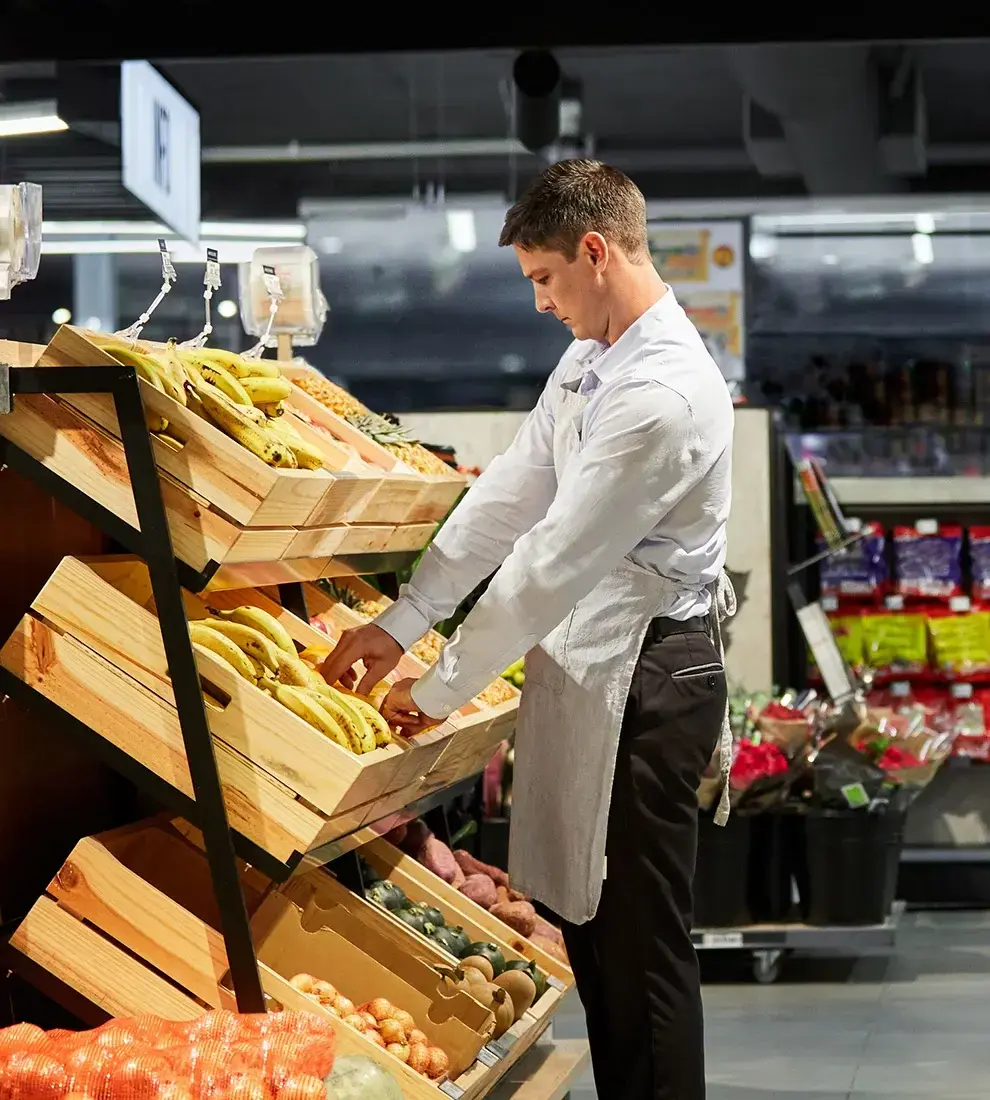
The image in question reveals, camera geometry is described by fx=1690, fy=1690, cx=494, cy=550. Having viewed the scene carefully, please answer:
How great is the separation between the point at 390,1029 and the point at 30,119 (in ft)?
21.3

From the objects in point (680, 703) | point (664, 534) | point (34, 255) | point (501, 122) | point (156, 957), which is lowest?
point (156, 957)

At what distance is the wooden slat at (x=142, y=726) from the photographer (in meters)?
2.64

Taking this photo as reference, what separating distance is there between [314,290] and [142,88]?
440 centimetres

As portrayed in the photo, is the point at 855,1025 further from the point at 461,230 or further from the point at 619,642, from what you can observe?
the point at 461,230

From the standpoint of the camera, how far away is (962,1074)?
→ 14.9ft

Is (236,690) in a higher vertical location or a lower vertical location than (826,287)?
lower

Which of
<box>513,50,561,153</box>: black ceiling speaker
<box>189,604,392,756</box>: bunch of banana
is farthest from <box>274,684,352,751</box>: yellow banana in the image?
<box>513,50,561,153</box>: black ceiling speaker

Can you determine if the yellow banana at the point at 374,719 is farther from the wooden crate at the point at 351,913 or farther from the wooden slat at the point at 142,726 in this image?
the wooden crate at the point at 351,913

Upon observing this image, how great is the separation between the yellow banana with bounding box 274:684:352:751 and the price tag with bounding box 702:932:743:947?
3096 millimetres

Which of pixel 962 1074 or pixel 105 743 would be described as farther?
pixel 962 1074

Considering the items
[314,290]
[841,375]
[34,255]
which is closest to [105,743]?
[34,255]

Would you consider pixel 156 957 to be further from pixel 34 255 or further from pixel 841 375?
pixel 841 375

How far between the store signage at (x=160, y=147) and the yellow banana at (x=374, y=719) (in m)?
5.89

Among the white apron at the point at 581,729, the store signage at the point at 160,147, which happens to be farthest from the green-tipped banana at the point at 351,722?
the store signage at the point at 160,147
